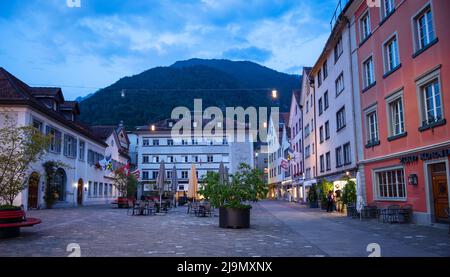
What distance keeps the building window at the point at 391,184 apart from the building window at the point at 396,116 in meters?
1.87

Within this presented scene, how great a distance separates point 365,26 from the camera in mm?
22656

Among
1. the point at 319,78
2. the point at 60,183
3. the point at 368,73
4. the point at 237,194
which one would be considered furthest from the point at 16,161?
the point at 319,78

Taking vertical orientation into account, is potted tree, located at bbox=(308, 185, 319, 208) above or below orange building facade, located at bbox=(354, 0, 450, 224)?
below

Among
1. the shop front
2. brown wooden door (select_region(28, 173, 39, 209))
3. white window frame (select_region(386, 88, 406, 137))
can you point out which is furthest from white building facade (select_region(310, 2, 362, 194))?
brown wooden door (select_region(28, 173, 39, 209))

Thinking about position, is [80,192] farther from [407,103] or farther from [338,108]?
[407,103]

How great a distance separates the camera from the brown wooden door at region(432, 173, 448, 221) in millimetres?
15242

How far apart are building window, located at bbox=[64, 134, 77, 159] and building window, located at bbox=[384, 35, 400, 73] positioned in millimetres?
28760

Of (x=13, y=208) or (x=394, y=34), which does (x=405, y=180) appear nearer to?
(x=394, y=34)

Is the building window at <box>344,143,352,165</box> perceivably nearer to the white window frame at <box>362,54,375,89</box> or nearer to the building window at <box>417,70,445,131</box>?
the white window frame at <box>362,54,375,89</box>

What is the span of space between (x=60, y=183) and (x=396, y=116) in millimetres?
29356

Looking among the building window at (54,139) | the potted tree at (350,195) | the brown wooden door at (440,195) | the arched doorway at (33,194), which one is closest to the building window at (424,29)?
the brown wooden door at (440,195)
